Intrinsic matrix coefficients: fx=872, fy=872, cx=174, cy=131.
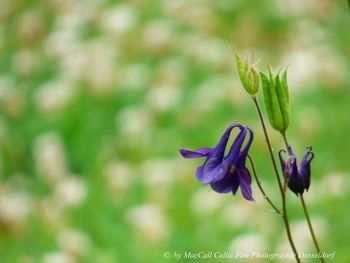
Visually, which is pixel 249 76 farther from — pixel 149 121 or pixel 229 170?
pixel 149 121

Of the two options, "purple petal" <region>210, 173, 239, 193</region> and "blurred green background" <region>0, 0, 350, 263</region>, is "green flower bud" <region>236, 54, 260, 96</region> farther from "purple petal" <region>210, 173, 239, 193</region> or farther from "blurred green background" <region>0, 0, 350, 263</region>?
"blurred green background" <region>0, 0, 350, 263</region>

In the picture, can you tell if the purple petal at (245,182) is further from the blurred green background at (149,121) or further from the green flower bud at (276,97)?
the blurred green background at (149,121)

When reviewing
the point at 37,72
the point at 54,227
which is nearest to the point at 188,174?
the point at 54,227

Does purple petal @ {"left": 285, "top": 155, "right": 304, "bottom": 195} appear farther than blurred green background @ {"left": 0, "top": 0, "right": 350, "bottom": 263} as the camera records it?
No

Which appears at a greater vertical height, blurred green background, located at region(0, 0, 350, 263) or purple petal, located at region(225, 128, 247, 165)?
blurred green background, located at region(0, 0, 350, 263)

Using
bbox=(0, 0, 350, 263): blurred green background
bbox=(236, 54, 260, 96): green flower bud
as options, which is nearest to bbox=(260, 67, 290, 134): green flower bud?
bbox=(236, 54, 260, 96): green flower bud
